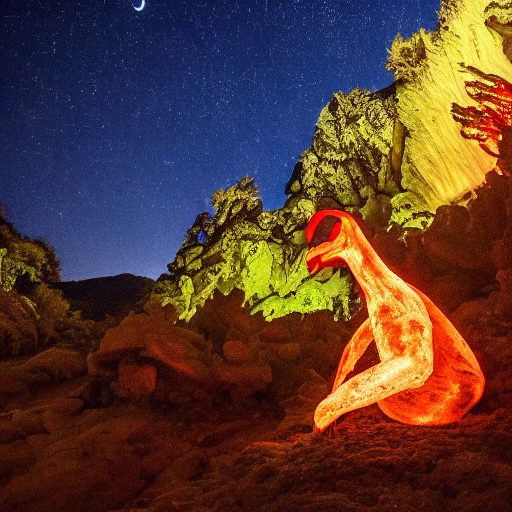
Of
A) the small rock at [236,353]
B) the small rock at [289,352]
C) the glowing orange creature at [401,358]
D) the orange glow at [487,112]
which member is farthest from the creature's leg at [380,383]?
the orange glow at [487,112]

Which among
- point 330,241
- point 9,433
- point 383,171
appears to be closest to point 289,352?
point 330,241

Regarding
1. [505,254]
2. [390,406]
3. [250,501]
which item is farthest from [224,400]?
[505,254]

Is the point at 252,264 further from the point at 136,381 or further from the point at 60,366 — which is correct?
the point at 136,381

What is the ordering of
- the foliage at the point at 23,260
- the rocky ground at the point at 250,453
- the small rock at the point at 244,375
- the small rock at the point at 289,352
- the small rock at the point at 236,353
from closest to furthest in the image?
the rocky ground at the point at 250,453
the small rock at the point at 244,375
the small rock at the point at 236,353
the small rock at the point at 289,352
the foliage at the point at 23,260

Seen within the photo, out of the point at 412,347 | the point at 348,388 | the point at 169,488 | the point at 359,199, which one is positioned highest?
the point at 359,199

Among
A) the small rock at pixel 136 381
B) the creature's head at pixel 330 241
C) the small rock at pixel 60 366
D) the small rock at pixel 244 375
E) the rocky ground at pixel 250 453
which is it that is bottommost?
the rocky ground at pixel 250 453

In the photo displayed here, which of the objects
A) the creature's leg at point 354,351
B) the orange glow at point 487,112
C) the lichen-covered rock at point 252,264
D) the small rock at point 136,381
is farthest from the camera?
the lichen-covered rock at point 252,264

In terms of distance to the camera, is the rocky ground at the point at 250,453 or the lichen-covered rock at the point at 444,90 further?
the lichen-covered rock at the point at 444,90

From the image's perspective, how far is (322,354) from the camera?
287 inches

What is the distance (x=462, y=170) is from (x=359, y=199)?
6.45 m

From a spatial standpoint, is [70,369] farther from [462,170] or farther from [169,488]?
[462,170]

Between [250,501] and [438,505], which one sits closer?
[438,505]

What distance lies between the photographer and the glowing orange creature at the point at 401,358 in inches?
124

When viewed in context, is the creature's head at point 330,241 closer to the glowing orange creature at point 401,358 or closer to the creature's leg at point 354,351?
the glowing orange creature at point 401,358
